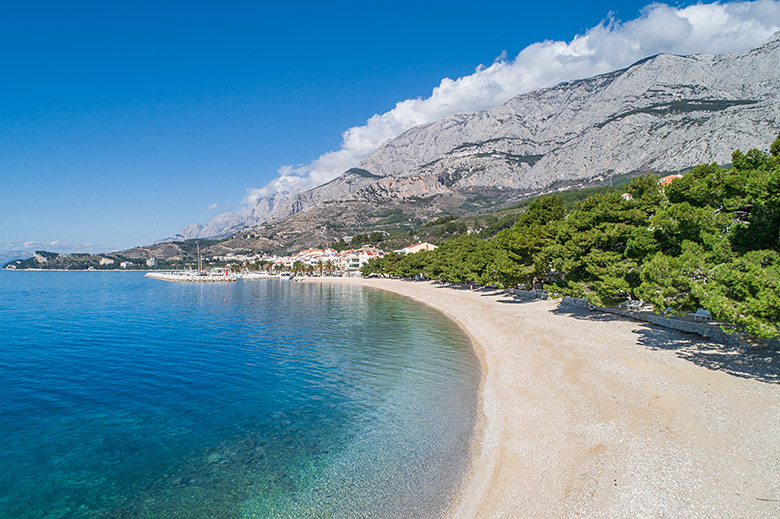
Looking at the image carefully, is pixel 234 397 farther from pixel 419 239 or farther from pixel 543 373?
pixel 419 239

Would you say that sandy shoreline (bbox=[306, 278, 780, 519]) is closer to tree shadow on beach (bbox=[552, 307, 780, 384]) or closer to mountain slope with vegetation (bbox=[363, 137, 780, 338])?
tree shadow on beach (bbox=[552, 307, 780, 384])

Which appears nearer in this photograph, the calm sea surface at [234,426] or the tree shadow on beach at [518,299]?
the calm sea surface at [234,426]

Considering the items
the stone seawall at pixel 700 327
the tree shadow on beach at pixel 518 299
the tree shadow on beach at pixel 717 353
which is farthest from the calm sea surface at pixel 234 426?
the tree shadow on beach at pixel 518 299

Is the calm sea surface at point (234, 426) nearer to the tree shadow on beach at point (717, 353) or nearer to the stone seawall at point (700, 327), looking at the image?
the tree shadow on beach at point (717, 353)

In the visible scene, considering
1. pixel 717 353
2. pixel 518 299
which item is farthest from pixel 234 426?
pixel 518 299

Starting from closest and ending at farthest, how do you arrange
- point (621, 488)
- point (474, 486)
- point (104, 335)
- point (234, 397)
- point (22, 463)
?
point (621, 488), point (474, 486), point (22, 463), point (234, 397), point (104, 335)

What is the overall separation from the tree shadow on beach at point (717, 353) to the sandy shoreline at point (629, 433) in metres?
0.06

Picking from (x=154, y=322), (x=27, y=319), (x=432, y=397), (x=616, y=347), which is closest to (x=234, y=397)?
(x=432, y=397)

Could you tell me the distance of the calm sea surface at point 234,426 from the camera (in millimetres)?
9195

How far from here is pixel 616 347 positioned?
19719mm

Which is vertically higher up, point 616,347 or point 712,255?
point 712,255

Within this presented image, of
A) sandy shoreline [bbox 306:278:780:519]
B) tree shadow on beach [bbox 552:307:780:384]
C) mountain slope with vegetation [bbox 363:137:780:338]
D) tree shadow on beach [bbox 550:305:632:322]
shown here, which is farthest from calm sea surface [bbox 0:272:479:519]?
tree shadow on beach [bbox 550:305:632:322]

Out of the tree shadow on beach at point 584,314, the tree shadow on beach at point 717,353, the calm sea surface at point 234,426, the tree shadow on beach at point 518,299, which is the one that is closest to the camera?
the calm sea surface at point 234,426

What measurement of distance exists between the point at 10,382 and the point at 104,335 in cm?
1326
